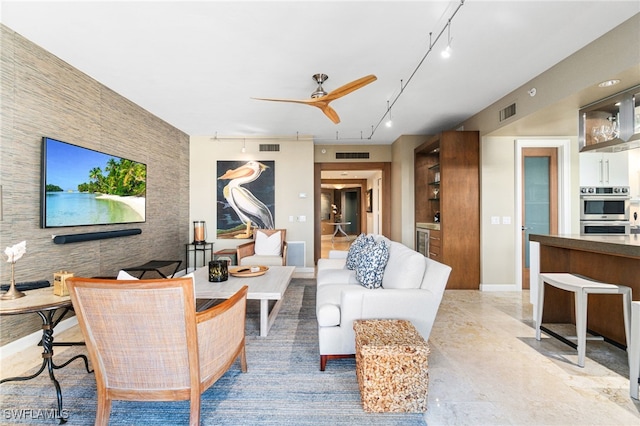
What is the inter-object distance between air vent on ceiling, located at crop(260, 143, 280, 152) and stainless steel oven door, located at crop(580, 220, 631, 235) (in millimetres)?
5327

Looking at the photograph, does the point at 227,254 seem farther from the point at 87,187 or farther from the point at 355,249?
the point at 355,249

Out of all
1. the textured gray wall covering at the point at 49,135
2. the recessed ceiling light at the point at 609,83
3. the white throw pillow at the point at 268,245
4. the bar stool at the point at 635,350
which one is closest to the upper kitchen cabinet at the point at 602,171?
the recessed ceiling light at the point at 609,83

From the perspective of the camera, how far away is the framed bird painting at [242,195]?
5.83 m

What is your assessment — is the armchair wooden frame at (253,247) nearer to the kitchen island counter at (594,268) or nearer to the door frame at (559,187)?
the kitchen island counter at (594,268)

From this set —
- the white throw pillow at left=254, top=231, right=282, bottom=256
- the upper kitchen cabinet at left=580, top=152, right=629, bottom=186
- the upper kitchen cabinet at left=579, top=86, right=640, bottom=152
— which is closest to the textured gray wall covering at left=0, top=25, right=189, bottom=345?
the white throw pillow at left=254, top=231, right=282, bottom=256

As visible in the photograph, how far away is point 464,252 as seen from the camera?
4.57 meters

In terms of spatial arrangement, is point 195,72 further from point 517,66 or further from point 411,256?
point 517,66

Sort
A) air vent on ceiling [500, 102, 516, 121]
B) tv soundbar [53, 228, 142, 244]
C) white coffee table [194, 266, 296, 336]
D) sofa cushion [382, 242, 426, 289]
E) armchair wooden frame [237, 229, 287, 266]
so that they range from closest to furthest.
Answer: sofa cushion [382, 242, 426, 289], white coffee table [194, 266, 296, 336], tv soundbar [53, 228, 142, 244], air vent on ceiling [500, 102, 516, 121], armchair wooden frame [237, 229, 287, 266]

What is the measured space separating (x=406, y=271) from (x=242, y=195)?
14.0 feet

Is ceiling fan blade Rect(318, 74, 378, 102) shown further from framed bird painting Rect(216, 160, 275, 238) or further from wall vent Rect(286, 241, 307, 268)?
wall vent Rect(286, 241, 307, 268)

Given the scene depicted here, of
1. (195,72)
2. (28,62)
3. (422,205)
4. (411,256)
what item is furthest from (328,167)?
(28,62)

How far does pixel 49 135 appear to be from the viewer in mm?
2785

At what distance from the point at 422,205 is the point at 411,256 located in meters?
3.63

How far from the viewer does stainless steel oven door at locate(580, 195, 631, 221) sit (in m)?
4.41
